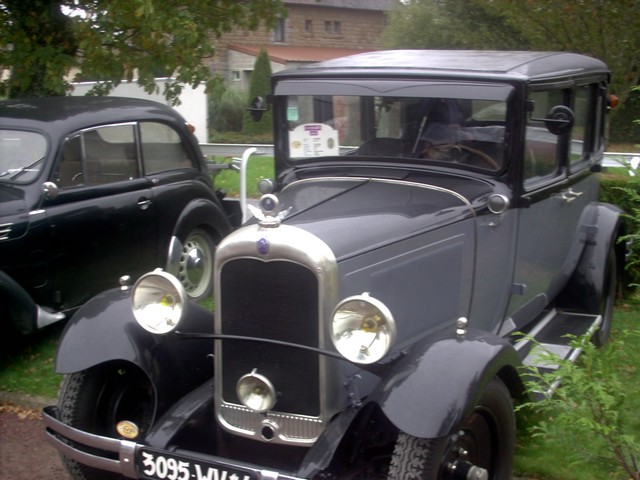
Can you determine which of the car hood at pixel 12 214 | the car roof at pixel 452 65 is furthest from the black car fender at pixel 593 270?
the car hood at pixel 12 214

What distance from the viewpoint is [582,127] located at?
5.57 metres

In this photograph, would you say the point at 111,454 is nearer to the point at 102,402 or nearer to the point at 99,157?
the point at 102,402

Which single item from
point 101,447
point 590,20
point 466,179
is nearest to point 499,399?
point 466,179

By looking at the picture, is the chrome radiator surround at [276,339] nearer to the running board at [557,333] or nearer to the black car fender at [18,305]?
the running board at [557,333]

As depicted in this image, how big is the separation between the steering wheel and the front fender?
4.23 feet

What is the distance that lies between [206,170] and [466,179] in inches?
147

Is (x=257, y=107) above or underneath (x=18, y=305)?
above

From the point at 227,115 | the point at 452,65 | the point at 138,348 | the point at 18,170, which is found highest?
the point at 452,65

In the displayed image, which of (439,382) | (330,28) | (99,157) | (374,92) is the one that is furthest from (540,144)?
(330,28)

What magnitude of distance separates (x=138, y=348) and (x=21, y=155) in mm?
2882

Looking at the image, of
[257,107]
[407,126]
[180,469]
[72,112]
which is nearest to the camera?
[180,469]

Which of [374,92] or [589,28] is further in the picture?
[589,28]

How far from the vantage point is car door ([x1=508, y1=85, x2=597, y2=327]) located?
4.55 m

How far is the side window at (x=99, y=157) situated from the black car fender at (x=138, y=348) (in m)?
2.35
